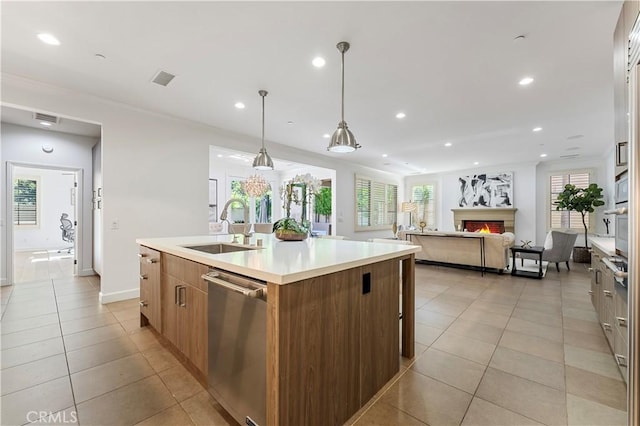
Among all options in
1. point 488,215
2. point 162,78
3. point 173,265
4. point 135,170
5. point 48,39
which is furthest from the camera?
point 488,215

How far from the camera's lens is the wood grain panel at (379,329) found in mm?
1653

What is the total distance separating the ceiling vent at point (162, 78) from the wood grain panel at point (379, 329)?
301 centimetres

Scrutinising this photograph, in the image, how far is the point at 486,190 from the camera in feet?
28.7

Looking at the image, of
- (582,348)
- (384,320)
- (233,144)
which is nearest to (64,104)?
(233,144)

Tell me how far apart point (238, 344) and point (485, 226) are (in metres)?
9.31

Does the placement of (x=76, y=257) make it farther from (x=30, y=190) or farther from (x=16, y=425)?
(x=30, y=190)

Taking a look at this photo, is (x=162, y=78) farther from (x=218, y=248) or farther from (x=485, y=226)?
(x=485, y=226)

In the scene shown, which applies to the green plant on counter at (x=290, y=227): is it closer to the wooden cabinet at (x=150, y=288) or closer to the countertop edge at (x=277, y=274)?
the countertop edge at (x=277, y=274)

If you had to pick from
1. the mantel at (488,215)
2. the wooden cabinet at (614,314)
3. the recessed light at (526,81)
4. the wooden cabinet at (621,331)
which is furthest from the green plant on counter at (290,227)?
the mantel at (488,215)

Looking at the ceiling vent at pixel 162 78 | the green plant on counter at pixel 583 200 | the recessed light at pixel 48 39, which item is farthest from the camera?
the green plant on counter at pixel 583 200

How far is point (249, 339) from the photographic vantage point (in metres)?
1.35

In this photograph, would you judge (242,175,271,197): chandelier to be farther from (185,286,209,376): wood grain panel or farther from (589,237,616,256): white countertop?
(589,237,616,256): white countertop

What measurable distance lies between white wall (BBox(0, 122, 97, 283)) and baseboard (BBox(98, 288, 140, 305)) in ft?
7.41

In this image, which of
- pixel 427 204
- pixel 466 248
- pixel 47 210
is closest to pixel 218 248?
pixel 466 248
